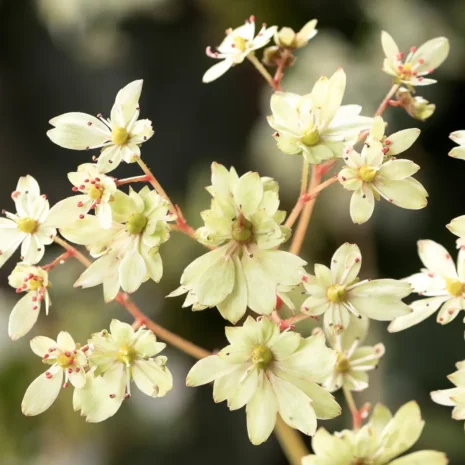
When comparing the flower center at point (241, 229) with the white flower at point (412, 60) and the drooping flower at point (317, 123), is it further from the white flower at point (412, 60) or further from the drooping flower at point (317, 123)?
the white flower at point (412, 60)

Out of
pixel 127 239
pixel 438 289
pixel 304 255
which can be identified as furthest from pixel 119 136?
pixel 304 255

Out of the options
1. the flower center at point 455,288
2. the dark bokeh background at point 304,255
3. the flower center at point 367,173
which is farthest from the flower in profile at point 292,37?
the dark bokeh background at point 304,255

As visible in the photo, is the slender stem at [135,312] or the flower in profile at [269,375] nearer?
the flower in profile at [269,375]

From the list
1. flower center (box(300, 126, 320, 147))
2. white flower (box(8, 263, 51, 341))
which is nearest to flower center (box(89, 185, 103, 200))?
white flower (box(8, 263, 51, 341))

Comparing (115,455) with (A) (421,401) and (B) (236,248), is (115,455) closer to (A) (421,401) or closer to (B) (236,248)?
(A) (421,401)

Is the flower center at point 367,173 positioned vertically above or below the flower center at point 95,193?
below

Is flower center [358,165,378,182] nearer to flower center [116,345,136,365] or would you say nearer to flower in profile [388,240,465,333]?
flower in profile [388,240,465,333]
